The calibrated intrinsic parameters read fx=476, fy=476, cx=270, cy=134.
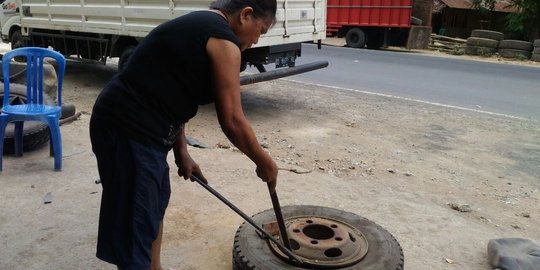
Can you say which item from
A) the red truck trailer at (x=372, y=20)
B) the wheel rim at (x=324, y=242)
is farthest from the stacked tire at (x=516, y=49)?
the wheel rim at (x=324, y=242)

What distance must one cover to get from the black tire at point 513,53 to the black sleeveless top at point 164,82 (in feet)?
55.3

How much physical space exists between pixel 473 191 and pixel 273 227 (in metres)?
2.66

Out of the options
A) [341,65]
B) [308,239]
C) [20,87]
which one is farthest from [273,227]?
[341,65]

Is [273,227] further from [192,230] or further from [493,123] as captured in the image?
[493,123]

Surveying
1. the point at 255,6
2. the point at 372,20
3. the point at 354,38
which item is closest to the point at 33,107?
the point at 255,6

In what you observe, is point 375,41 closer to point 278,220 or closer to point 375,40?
point 375,40

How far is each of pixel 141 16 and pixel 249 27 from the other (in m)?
5.66

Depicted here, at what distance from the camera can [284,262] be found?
237 centimetres

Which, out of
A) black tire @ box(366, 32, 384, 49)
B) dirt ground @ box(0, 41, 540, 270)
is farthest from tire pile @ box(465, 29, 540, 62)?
dirt ground @ box(0, 41, 540, 270)

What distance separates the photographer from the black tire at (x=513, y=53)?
1623 centimetres

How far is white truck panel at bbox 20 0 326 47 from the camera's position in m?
6.71

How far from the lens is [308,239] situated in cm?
253

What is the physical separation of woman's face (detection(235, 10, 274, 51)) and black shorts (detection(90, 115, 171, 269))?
0.60m

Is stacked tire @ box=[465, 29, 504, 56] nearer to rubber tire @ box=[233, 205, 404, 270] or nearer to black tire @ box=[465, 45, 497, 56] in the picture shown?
black tire @ box=[465, 45, 497, 56]
